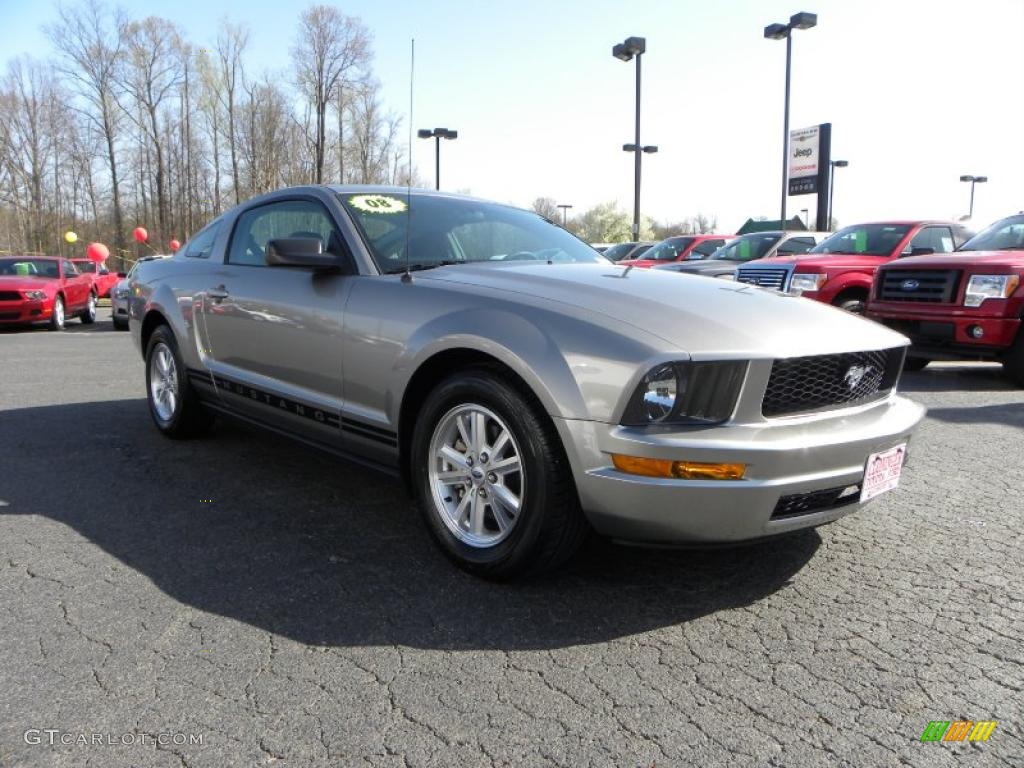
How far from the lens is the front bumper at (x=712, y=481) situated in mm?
2324

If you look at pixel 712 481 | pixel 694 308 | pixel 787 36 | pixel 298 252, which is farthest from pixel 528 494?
pixel 787 36

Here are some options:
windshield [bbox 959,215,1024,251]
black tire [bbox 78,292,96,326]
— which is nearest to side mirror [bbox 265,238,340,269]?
windshield [bbox 959,215,1024,251]

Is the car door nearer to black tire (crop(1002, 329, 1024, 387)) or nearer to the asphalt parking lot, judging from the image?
the asphalt parking lot

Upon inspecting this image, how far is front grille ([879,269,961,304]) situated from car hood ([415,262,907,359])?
5.15 metres

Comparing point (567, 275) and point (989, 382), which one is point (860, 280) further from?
point (567, 275)

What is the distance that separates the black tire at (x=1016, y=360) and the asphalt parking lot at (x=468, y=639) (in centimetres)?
392

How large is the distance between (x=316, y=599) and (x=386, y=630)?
36cm

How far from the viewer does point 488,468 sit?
2764mm

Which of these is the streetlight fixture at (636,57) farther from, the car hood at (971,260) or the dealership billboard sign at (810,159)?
the car hood at (971,260)

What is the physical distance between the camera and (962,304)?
7.28 metres

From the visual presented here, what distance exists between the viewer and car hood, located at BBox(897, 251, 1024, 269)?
721cm

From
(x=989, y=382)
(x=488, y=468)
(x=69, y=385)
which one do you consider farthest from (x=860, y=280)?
(x=69, y=385)

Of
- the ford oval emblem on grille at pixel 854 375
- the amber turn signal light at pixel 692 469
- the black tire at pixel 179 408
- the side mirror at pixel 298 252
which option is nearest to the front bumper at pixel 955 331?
the ford oval emblem on grille at pixel 854 375

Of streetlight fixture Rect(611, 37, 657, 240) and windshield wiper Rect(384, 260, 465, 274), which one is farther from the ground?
streetlight fixture Rect(611, 37, 657, 240)
